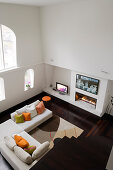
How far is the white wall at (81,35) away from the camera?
634 cm

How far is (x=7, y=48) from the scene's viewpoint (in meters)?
8.05

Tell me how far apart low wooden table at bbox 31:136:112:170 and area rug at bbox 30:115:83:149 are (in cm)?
375

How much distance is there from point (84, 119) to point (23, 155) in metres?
4.02

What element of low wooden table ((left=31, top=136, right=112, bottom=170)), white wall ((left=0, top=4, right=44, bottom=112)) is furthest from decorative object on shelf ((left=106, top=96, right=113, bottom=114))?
low wooden table ((left=31, top=136, right=112, bottom=170))

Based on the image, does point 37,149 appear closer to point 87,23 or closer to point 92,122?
point 92,122

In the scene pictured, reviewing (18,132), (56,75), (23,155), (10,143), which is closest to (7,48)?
(56,75)

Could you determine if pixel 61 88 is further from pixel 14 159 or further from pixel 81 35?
pixel 14 159

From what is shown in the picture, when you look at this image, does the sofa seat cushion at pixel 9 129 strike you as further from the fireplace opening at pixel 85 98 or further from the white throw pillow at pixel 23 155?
the fireplace opening at pixel 85 98

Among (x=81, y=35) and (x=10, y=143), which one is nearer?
(x=10, y=143)

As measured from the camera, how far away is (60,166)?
2506mm

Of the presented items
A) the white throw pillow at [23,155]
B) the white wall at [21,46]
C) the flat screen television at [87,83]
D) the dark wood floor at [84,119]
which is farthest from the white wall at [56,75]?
the white throw pillow at [23,155]

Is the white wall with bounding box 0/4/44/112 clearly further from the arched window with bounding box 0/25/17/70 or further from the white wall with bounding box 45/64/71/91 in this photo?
the white wall with bounding box 45/64/71/91

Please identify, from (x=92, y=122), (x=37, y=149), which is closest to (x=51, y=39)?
(x=92, y=122)

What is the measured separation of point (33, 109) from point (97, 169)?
5.41 meters
